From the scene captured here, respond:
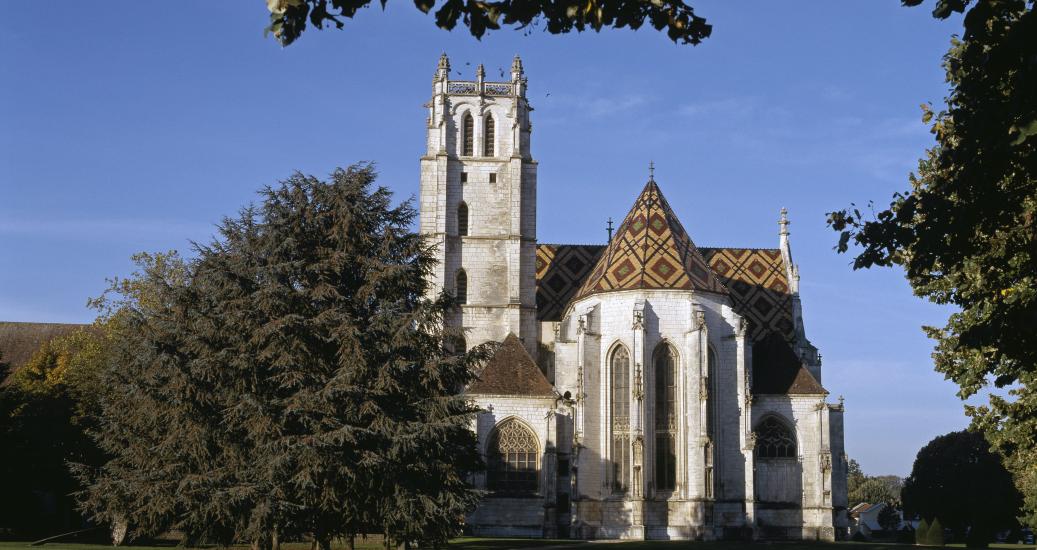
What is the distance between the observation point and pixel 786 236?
6072 cm

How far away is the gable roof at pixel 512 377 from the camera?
4938 centimetres

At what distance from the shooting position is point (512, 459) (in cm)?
4900

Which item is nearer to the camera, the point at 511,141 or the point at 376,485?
the point at 376,485

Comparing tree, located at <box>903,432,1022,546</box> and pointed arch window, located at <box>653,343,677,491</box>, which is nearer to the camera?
pointed arch window, located at <box>653,343,677,491</box>

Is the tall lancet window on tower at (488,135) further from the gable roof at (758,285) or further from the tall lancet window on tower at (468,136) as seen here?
the gable roof at (758,285)

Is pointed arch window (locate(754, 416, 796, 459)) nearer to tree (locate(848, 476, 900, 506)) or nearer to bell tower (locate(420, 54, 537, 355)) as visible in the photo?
bell tower (locate(420, 54, 537, 355))

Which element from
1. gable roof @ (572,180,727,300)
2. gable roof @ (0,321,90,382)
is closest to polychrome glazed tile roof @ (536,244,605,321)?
gable roof @ (572,180,727,300)

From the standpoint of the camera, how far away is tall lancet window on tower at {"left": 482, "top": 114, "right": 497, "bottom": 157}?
5559cm

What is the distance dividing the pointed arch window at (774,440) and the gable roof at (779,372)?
1.47 meters

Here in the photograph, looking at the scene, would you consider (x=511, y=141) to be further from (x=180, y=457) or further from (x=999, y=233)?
(x=999, y=233)

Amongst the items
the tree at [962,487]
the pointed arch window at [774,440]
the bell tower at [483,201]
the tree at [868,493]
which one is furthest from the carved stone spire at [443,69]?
the tree at [868,493]

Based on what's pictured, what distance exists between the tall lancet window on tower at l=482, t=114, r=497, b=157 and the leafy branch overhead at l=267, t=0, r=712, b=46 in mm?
47037

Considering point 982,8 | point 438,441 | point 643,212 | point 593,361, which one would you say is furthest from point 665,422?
point 982,8

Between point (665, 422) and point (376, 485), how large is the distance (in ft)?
73.8
